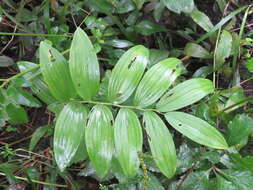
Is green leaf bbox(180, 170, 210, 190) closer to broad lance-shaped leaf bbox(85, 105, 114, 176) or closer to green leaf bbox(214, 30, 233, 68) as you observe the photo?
broad lance-shaped leaf bbox(85, 105, 114, 176)

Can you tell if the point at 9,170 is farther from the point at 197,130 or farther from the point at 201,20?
the point at 201,20

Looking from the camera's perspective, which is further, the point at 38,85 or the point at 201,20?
the point at 201,20

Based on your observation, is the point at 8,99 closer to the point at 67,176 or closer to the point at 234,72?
the point at 67,176

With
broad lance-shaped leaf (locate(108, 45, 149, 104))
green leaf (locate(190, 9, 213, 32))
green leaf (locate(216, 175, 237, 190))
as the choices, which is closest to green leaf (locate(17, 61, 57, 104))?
broad lance-shaped leaf (locate(108, 45, 149, 104))

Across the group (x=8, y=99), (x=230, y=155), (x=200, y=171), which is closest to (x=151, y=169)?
(x=200, y=171)

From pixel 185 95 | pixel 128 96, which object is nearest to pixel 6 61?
pixel 128 96

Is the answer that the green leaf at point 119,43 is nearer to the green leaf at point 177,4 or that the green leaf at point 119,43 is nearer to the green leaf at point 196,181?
the green leaf at point 177,4
